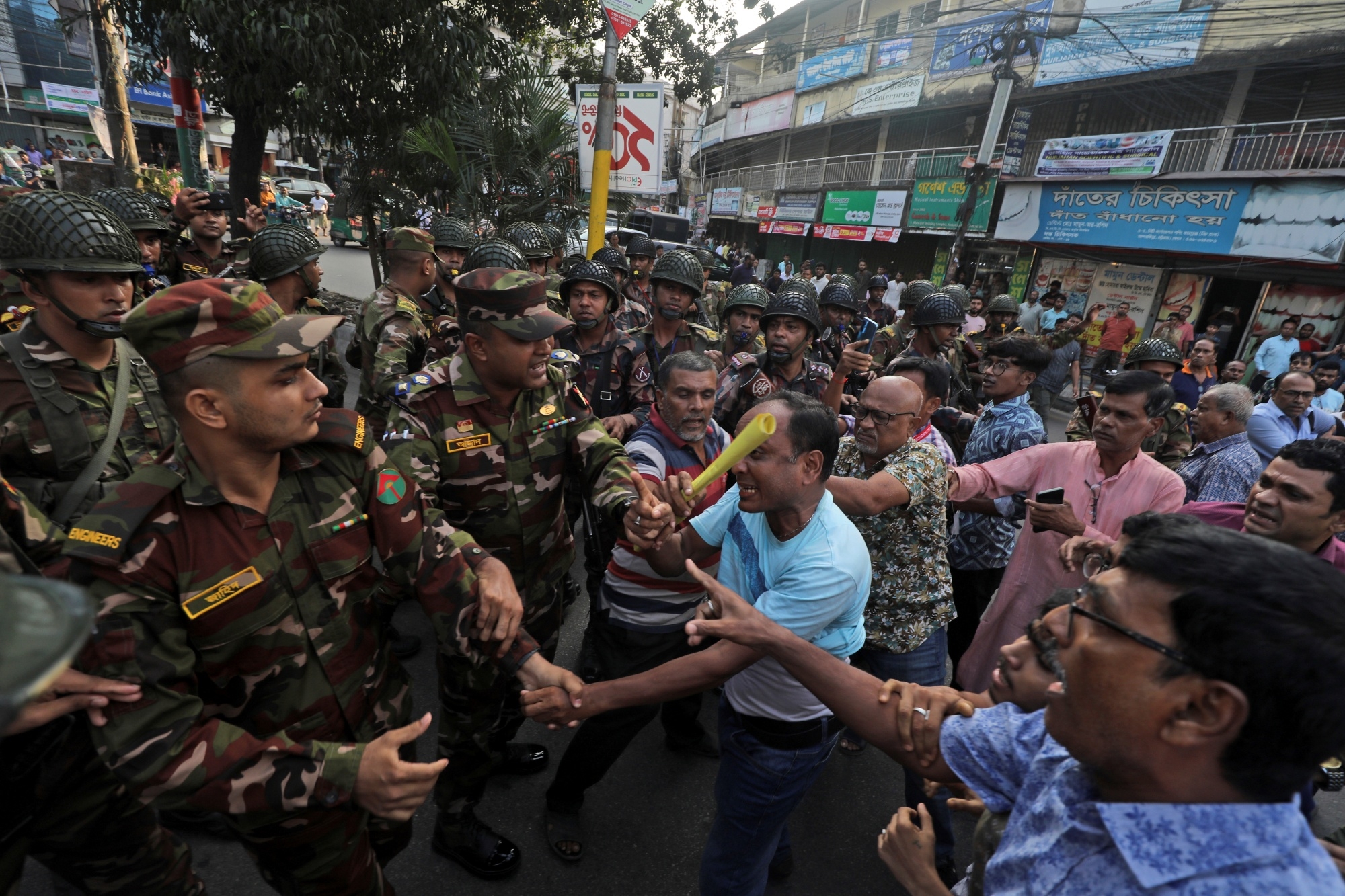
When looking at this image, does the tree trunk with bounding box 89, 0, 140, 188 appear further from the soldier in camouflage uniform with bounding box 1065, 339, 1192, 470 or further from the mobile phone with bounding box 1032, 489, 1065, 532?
the soldier in camouflage uniform with bounding box 1065, 339, 1192, 470

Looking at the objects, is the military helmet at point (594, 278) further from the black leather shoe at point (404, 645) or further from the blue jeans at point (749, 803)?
the blue jeans at point (749, 803)

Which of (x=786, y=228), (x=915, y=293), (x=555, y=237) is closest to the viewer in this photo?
(x=915, y=293)

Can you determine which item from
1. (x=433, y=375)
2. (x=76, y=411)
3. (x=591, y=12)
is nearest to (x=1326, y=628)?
(x=433, y=375)

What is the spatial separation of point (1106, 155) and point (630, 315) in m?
13.1

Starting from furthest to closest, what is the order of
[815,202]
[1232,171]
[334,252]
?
[815,202] → [334,252] → [1232,171]

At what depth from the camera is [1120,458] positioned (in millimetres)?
2859

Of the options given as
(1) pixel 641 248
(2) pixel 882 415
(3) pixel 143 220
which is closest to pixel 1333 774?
(2) pixel 882 415

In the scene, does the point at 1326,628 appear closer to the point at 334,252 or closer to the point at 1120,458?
the point at 1120,458

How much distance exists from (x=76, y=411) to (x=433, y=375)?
122 centimetres

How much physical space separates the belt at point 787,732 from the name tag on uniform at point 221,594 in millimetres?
1441

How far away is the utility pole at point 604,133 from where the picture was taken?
673cm

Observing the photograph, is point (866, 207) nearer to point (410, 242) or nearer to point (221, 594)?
point (410, 242)

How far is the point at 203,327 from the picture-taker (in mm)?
1497

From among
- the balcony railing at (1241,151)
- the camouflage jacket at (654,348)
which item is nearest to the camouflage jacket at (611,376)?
the camouflage jacket at (654,348)
